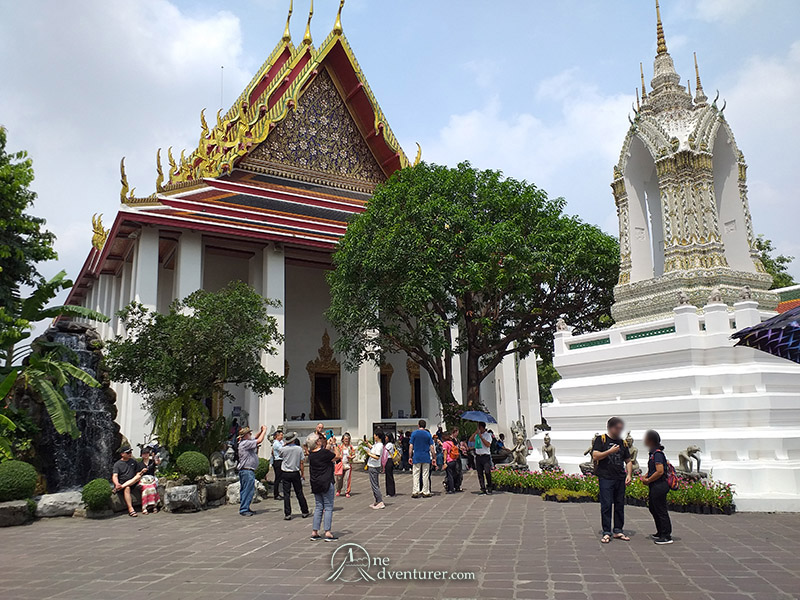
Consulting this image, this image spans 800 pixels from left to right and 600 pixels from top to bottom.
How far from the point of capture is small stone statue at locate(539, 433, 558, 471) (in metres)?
9.81

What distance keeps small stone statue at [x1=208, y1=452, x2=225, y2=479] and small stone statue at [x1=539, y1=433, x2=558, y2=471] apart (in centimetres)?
568

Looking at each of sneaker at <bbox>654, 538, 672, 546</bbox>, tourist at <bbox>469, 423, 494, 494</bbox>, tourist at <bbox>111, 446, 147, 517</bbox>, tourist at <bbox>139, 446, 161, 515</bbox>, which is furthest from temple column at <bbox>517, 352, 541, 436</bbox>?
sneaker at <bbox>654, 538, 672, 546</bbox>

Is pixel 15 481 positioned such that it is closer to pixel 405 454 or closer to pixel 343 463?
pixel 343 463

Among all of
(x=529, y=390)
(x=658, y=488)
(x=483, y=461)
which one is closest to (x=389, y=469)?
(x=483, y=461)

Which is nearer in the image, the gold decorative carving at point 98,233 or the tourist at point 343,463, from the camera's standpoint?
the tourist at point 343,463

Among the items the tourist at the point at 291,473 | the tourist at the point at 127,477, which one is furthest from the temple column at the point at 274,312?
the tourist at the point at 291,473

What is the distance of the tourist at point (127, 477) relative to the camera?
9.25m

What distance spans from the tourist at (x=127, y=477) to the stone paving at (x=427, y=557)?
85 centimetres

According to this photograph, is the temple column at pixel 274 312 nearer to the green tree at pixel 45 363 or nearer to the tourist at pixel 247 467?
the green tree at pixel 45 363

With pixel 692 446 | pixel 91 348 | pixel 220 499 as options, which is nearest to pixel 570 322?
pixel 692 446

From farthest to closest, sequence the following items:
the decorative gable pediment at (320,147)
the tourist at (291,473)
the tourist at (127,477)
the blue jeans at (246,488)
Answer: the decorative gable pediment at (320,147)
the tourist at (127,477)
the blue jeans at (246,488)
the tourist at (291,473)

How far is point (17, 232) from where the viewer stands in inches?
587

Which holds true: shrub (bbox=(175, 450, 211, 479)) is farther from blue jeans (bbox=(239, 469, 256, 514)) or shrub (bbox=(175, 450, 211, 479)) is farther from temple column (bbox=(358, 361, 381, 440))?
temple column (bbox=(358, 361, 381, 440))

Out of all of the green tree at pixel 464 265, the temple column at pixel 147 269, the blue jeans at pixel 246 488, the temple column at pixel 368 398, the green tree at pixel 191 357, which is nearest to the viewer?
the blue jeans at pixel 246 488
